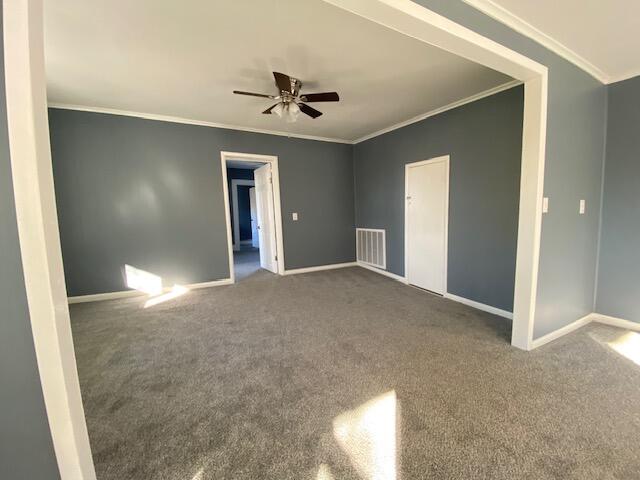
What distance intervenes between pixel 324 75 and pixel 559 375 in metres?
3.21

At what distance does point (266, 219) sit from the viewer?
16.5ft

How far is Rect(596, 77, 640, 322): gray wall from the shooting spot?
2.40 metres

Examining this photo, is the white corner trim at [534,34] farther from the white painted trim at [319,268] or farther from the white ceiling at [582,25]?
the white painted trim at [319,268]

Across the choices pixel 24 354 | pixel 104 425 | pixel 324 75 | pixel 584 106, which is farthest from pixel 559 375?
pixel 324 75

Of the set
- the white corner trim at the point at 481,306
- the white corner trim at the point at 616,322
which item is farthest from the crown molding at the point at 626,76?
the white corner trim at the point at 481,306

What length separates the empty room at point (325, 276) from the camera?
2.39 ft

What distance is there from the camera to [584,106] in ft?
7.61

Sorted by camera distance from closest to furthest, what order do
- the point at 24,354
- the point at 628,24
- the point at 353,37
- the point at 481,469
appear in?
the point at 24,354 → the point at 481,469 → the point at 628,24 → the point at 353,37

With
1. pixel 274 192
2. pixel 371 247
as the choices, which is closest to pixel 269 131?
pixel 274 192

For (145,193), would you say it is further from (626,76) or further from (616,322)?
(616,322)

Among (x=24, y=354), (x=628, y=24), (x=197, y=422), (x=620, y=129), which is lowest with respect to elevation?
(x=197, y=422)

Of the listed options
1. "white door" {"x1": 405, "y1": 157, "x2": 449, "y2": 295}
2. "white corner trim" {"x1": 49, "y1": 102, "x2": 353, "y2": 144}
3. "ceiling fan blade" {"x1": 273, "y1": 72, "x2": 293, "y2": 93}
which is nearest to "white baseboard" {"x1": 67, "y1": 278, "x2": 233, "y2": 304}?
"white corner trim" {"x1": 49, "y1": 102, "x2": 353, "y2": 144}

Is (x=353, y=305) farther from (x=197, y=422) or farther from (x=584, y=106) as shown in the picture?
(x=584, y=106)

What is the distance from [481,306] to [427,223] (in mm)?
1278
